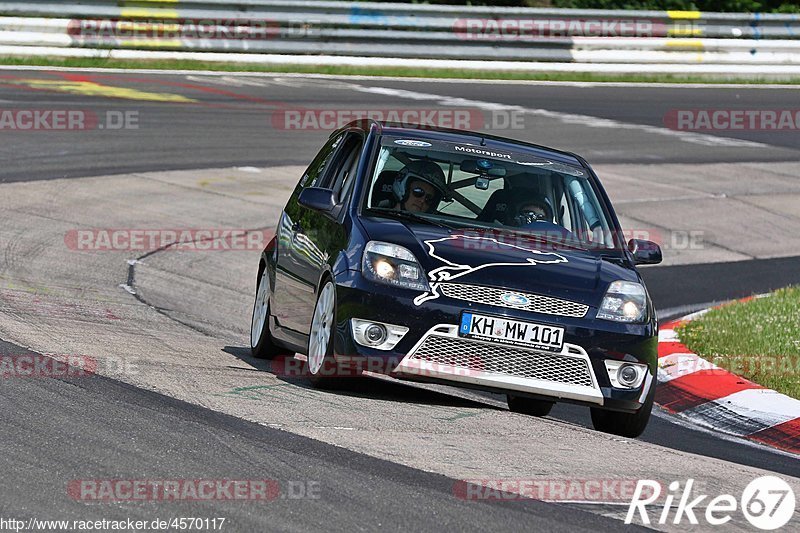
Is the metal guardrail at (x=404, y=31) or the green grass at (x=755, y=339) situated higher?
the metal guardrail at (x=404, y=31)

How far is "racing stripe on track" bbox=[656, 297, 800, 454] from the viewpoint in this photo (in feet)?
27.5

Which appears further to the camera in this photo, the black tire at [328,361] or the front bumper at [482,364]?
the black tire at [328,361]

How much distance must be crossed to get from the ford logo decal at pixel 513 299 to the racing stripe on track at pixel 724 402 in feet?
5.46

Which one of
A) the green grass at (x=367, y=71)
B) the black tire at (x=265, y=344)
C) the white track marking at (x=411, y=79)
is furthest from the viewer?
the green grass at (x=367, y=71)

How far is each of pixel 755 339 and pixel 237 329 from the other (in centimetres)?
381

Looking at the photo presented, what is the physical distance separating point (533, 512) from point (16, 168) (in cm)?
1194

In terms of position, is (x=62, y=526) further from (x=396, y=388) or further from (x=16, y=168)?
(x=16, y=168)

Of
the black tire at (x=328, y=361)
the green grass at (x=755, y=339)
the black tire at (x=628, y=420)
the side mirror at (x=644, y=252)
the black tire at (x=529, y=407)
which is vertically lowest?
the black tire at (x=529, y=407)

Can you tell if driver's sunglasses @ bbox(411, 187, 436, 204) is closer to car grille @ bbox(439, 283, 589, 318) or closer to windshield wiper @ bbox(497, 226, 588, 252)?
windshield wiper @ bbox(497, 226, 588, 252)

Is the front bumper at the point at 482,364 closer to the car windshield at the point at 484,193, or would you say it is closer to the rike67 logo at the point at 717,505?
the car windshield at the point at 484,193

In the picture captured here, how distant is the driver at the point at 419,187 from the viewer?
8.59 m

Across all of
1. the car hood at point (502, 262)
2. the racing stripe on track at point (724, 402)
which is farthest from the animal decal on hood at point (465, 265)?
the racing stripe on track at point (724, 402)

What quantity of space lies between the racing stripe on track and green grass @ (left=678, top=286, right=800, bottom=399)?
122mm

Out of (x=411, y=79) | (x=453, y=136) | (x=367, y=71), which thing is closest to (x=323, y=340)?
(x=453, y=136)
